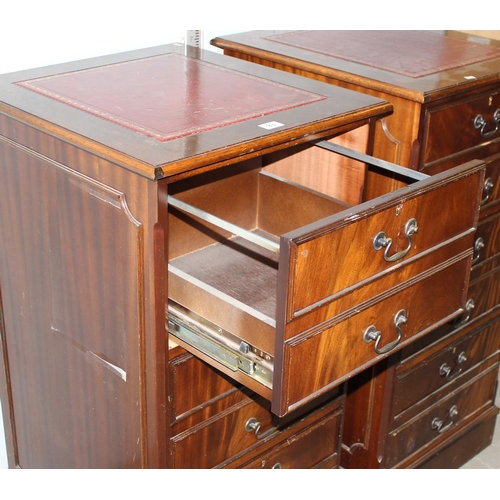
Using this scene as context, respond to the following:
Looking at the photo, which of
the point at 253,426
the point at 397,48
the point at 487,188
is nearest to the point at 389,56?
the point at 397,48

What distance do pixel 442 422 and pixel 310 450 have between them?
42 cm

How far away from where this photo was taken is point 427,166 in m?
1.63

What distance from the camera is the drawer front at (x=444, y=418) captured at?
1968 mm

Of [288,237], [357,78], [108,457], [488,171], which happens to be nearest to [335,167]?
[357,78]

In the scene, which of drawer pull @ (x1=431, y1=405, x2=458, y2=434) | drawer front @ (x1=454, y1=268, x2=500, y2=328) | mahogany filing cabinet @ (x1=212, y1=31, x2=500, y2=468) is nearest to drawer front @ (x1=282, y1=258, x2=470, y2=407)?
mahogany filing cabinet @ (x1=212, y1=31, x2=500, y2=468)

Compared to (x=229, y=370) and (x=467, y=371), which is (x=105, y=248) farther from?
(x=467, y=371)

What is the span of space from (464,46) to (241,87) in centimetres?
59

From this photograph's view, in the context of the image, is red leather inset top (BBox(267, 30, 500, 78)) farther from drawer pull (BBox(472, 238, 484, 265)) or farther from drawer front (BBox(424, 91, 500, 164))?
drawer pull (BBox(472, 238, 484, 265))

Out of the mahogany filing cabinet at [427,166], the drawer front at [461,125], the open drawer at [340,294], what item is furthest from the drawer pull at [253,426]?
the drawer front at [461,125]

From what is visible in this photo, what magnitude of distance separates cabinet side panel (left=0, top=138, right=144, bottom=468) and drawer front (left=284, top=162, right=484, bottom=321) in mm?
260

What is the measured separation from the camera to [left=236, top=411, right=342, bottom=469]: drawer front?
172 cm

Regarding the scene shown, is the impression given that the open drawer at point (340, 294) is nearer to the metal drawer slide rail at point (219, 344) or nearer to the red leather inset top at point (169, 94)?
the metal drawer slide rail at point (219, 344)

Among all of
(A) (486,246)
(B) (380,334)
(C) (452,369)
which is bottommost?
(C) (452,369)

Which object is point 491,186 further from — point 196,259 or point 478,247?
point 196,259
